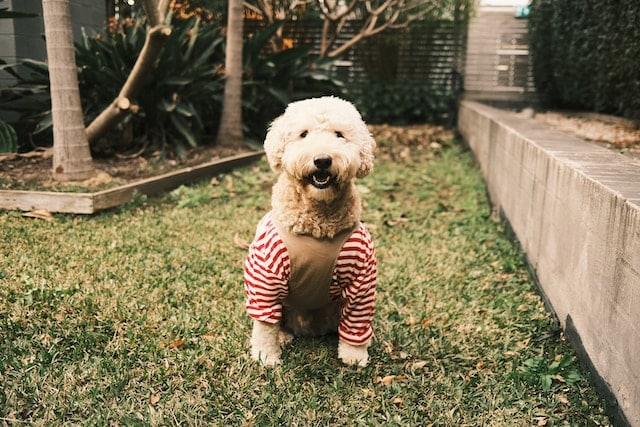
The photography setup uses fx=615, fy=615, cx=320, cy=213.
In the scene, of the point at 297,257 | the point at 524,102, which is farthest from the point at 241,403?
the point at 524,102

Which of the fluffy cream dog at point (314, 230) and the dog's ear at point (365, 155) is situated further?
the dog's ear at point (365, 155)

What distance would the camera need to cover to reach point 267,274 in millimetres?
2854

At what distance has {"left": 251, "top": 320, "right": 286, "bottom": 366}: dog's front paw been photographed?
301 cm

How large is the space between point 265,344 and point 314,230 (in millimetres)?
642

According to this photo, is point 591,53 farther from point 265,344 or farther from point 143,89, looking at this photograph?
point 265,344

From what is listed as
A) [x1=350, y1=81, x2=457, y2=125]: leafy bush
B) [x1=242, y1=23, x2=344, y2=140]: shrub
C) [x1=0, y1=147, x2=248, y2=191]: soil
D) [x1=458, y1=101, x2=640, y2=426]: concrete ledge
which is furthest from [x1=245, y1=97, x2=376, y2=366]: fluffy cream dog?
[x1=350, y1=81, x2=457, y2=125]: leafy bush

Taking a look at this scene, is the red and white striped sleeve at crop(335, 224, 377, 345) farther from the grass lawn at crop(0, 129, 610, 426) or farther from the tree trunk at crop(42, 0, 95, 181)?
the tree trunk at crop(42, 0, 95, 181)

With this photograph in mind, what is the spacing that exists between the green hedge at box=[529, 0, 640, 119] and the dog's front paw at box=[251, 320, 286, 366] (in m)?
4.46

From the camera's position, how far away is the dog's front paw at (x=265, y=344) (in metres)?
3.01

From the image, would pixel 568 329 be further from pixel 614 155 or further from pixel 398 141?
pixel 398 141

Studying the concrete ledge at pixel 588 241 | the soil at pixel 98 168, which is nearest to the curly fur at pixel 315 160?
the concrete ledge at pixel 588 241

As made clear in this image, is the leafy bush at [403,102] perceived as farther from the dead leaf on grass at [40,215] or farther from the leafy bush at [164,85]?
the dead leaf on grass at [40,215]

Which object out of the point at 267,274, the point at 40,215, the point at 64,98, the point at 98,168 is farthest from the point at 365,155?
the point at 98,168

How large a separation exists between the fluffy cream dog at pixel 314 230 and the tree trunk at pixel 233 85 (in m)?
5.27
